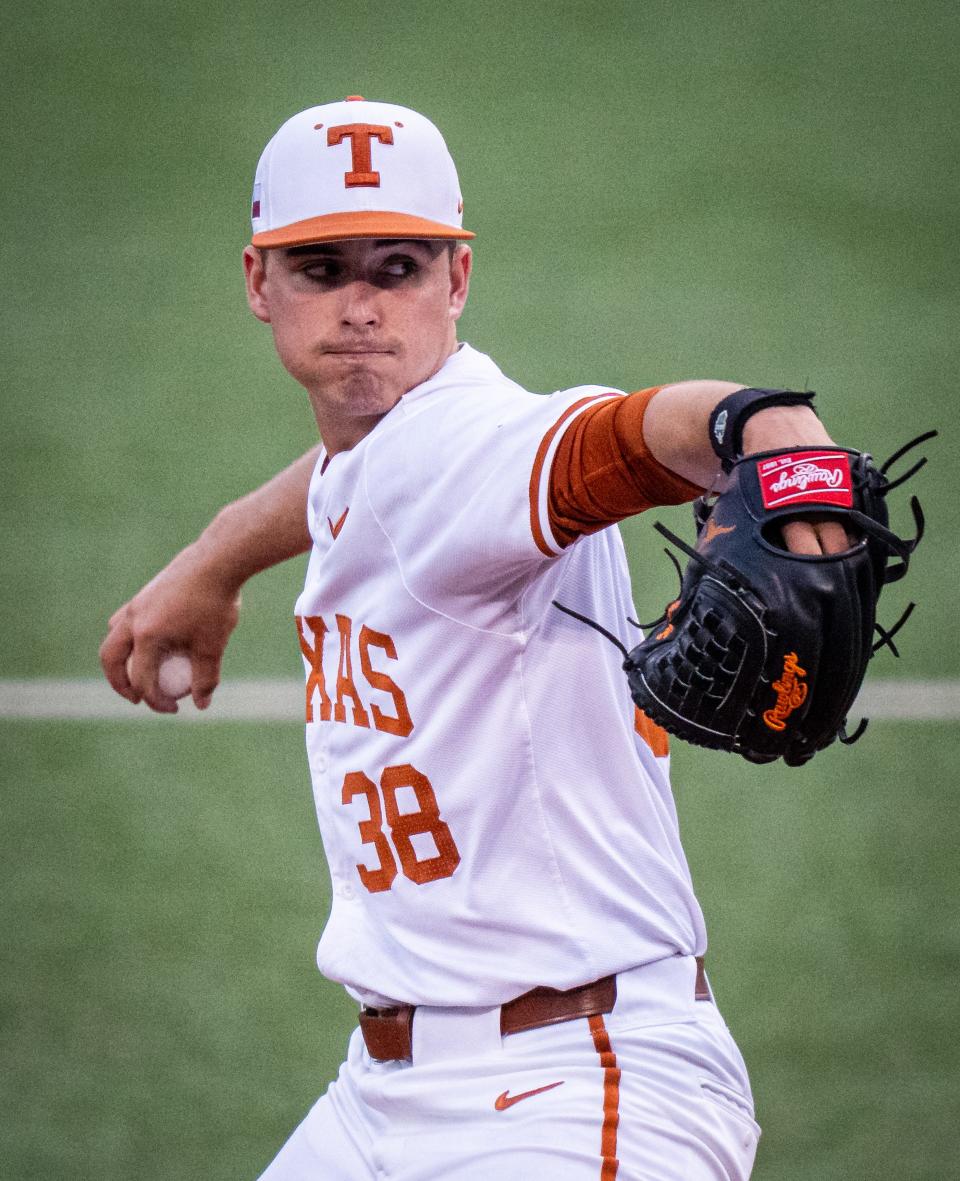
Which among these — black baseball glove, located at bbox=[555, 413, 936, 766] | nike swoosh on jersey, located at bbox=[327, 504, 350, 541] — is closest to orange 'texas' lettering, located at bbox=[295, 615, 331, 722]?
nike swoosh on jersey, located at bbox=[327, 504, 350, 541]

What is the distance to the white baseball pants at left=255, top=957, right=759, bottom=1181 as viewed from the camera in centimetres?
259

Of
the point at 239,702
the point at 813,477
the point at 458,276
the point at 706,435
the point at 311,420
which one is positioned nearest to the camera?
the point at 813,477

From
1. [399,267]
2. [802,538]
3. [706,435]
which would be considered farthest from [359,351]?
[802,538]

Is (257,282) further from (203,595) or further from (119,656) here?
(119,656)

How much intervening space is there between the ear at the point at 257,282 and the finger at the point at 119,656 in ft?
2.81

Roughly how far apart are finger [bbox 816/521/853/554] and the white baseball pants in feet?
2.86

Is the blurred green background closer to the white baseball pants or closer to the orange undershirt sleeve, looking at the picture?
the white baseball pants

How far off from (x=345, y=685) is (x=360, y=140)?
0.93 metres

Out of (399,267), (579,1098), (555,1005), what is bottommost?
(579,1098)

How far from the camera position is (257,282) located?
3275mm

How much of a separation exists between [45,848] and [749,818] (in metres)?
2.28

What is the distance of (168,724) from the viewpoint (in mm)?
6348

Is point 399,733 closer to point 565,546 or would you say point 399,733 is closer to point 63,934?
point 565,546

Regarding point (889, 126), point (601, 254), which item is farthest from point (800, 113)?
point (601, 254)
